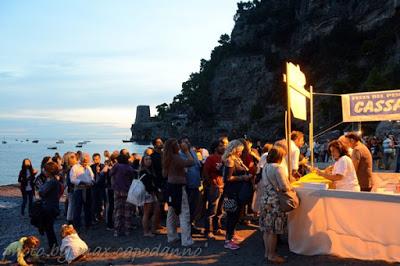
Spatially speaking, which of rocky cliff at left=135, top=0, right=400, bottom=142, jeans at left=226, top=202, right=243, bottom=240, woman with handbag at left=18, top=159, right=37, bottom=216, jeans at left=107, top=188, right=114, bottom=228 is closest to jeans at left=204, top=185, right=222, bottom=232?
jeans at left=226, top=202, right=243, bottom=240

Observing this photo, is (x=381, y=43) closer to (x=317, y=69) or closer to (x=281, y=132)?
(x=317, y=69)

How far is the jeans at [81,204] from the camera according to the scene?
8.92m

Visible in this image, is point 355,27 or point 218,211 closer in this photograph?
point 218,211

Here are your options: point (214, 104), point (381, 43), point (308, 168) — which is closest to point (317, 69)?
point (381, 43)

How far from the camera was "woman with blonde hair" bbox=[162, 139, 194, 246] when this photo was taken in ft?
24.2

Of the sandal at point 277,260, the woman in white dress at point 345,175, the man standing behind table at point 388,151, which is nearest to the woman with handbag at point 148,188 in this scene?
the sandal at point 277,260

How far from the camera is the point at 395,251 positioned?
5730 millimetres

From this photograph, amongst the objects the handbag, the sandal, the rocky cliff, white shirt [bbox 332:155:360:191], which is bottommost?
the sandal

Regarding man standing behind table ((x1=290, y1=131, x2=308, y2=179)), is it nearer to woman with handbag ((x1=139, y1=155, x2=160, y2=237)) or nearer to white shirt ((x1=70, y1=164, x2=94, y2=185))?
woman with handbag ((x1=139, y1=155, x2=160, y2=237))

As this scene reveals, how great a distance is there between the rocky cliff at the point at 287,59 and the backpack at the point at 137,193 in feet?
110

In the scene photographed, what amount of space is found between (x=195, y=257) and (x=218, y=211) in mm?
1541

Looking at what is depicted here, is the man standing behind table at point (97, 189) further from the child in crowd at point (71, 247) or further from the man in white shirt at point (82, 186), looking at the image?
the child in crowd at point (71, 247)

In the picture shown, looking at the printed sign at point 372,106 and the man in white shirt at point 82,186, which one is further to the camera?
the man in white shirt at point 82,186

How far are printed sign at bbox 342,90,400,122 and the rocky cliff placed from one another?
31063 millimetres
